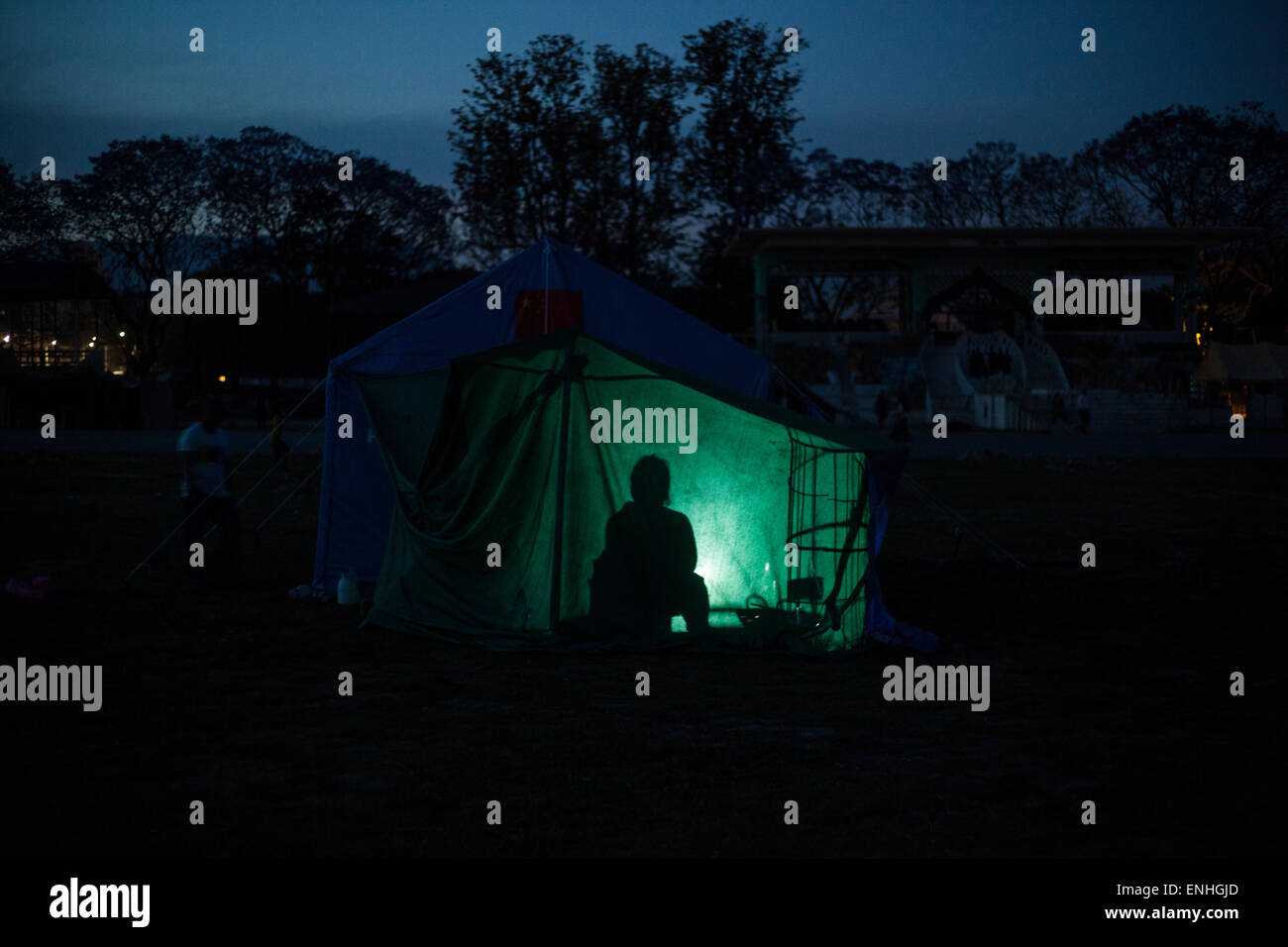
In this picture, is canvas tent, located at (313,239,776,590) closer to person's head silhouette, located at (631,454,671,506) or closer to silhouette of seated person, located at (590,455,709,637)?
person's head silhouette, located at (631,454,671,506)

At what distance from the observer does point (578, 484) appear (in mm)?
9211

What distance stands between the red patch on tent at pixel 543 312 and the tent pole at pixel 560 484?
172cm

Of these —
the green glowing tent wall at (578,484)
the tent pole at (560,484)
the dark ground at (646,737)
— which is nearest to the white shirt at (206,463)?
the dark ground at (646,737)

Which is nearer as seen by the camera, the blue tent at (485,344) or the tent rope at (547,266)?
the tent rope at (547,266)

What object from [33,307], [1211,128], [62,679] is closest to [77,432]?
[33,307]

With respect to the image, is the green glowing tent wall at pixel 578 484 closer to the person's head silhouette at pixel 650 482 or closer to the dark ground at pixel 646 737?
the person's head silhouette at pixel 650 482

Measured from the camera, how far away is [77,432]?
135 feet

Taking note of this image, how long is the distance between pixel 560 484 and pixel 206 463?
4.24 m

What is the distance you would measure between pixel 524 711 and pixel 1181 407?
130ft

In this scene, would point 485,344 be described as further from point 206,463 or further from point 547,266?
point 206,463

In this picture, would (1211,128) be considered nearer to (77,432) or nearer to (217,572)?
(77,432)

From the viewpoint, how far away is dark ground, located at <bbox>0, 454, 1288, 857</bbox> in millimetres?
5082

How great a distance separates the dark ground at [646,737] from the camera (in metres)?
5.08

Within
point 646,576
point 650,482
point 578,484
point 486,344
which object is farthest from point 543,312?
point 646,576
